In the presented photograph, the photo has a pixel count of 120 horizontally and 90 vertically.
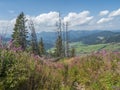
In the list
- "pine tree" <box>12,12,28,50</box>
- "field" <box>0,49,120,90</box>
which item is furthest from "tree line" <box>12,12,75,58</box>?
"field" <box>0,49,120,90</box>

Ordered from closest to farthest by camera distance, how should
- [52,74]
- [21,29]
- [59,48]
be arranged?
[52,74] → [21,29] → [59,48]

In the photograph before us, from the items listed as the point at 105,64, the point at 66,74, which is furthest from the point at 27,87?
the point at 105,64

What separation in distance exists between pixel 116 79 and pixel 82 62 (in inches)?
139

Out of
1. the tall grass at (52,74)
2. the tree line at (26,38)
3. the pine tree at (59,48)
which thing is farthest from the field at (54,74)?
the pine tree at (59,48)

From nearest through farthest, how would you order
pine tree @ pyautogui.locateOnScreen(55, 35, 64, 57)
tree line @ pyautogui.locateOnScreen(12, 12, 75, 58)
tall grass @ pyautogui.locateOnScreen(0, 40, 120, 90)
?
1. tall grass @ pyautogui.locateOnScreen(0, 40, 120, 90)
2. tree line @ pyautogui.locateOnScreen(12, 12, 75, 58)
3. pine tree @ pyautogui.locateOnScreen(55, 35, 64, 57)

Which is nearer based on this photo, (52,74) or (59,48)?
(52,74)

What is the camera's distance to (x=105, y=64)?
12812 mm

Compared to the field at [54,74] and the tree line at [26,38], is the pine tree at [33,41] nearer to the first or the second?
the tree line at [26,38]

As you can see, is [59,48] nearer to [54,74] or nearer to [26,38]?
[26,38]

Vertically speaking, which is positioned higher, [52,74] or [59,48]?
[52,74]

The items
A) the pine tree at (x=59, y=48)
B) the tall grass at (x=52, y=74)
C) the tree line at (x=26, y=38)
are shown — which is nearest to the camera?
the tall grass at (x=52, y=74)

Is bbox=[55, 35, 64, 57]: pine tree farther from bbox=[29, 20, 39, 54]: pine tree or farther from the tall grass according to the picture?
the tall grass

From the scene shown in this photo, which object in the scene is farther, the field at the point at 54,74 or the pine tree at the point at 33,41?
the pine tree at the point at 33,41

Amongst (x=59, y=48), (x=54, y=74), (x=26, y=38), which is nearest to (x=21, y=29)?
(x=26, y=38)
